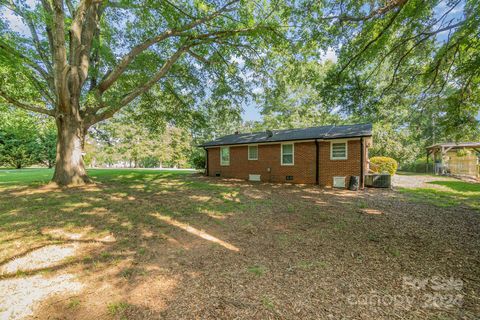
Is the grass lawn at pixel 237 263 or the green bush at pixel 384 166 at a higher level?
the green bush at pixel 384 166

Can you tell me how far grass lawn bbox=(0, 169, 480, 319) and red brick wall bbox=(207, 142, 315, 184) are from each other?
5.67 metres

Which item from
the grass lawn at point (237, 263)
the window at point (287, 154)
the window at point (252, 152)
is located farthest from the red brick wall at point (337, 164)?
the grass lawn at point (237, 263)

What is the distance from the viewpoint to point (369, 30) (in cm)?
603

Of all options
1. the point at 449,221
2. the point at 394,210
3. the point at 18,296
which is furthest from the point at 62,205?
the point at 449,221

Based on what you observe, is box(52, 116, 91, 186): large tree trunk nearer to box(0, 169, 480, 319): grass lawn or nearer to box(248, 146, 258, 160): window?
box(0, 169, 480, 319): grass lawn

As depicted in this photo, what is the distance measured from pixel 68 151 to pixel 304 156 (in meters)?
11.4

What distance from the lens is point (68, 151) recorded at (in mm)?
8867

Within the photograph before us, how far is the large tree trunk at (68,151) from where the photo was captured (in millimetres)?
8866

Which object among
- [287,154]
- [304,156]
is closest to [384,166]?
[304,156]

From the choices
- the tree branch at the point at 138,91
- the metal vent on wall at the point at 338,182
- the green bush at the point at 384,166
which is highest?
the tree branch at the point at 138,91

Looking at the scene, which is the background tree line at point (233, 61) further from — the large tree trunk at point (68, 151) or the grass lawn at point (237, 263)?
the grass lawn at point (237, 263)

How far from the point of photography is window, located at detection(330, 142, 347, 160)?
33.7 ft

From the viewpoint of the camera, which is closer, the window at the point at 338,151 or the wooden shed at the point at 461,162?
the window at the point at 338,151

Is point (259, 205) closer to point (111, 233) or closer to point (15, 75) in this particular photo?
point (111, 233)
